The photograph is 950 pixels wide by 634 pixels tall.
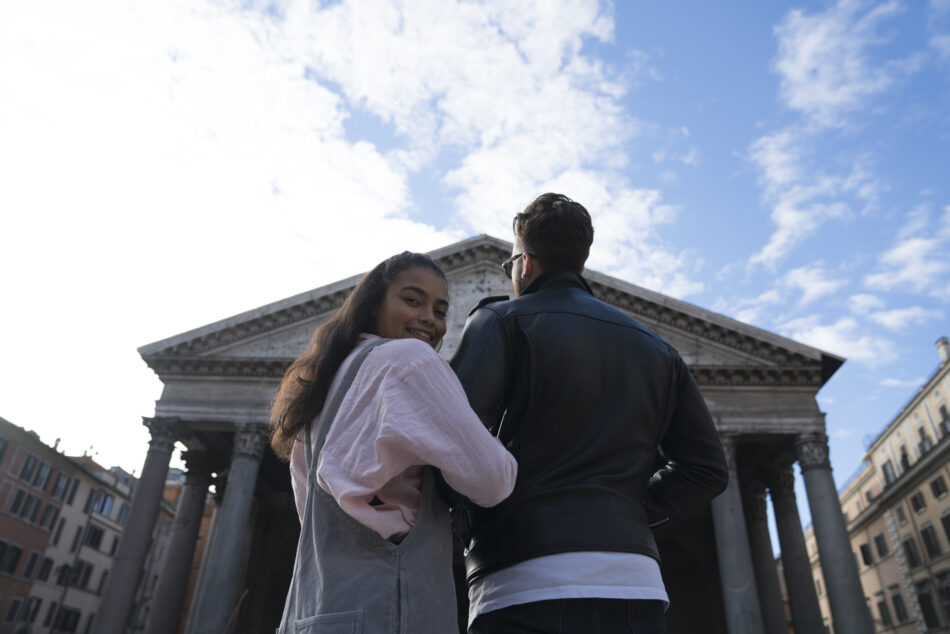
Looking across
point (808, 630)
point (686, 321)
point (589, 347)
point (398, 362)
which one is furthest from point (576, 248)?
point (808, 630)

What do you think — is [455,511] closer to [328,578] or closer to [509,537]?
[509,537]

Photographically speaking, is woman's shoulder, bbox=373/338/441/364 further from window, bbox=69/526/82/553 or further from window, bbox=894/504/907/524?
window, bbox=69/526/82/553

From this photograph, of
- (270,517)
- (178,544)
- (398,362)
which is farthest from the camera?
(270,517)

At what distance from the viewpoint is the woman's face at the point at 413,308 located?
2.47m

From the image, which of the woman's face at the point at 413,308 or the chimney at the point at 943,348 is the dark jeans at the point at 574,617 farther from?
the chimney at the point at 943,348

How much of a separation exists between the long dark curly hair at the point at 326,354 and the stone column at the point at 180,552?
1925 cm

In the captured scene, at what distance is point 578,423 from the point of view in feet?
7.61

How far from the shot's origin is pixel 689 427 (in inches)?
105

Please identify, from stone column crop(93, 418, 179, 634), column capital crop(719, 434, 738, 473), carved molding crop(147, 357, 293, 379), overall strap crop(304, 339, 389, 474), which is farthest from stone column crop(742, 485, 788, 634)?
overall strap crop(304, 339, 389, 474)

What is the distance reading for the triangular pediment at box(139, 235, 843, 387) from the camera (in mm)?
17969

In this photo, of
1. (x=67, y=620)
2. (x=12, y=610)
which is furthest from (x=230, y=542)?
(x=67, y=620)

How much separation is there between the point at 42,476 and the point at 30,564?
4.85m

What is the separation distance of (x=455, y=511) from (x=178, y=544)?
2071 centimetres

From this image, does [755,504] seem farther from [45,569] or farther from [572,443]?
[45,569]
